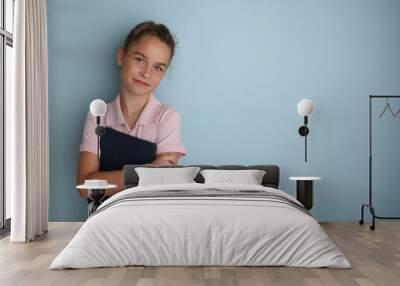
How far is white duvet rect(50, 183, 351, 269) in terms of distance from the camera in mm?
4492

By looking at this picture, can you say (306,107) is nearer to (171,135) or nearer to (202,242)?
(171,135)

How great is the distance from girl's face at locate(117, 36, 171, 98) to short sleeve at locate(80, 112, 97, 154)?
Answer: 22.3 inches

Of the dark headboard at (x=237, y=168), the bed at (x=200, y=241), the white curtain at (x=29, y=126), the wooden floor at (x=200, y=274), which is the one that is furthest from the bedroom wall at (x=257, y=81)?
the bed at (x=200, y=241)

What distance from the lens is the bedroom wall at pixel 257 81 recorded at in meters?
7.31

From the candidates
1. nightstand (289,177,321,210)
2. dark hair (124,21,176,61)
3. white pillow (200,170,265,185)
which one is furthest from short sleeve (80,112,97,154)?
nightstand (289,177,321,210)

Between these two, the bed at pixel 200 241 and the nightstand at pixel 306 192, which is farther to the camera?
the nightstand at pixel 306 192

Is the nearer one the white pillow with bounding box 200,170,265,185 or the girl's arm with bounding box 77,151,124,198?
the white pillow with bounding box 200,170,265,185

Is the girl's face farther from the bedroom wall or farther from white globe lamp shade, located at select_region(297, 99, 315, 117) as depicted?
white globe lamp shade, located at select_region(297, 99, 315, 117)

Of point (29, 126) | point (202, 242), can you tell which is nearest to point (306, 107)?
point (202, 242)

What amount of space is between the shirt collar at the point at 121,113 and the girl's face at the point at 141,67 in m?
0.14

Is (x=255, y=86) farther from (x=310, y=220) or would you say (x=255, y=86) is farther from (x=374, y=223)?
(x=310, y=220)

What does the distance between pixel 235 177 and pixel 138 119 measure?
146 cm

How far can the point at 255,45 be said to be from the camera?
7.34 m

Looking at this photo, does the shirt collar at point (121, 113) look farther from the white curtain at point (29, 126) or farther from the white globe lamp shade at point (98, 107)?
the white curtain at point (29, 126)
